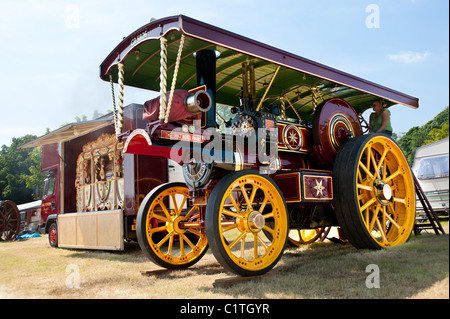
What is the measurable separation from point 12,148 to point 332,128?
1278 inches

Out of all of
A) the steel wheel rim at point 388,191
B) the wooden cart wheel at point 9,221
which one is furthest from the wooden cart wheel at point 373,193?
the wooden cart wheel at point 9,221

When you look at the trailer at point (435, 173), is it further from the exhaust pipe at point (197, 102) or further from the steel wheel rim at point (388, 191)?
the exhaust pipe at point (197, 102)

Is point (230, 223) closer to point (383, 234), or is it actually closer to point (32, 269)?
point (383, 234)

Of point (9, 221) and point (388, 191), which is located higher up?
point (388, 191)

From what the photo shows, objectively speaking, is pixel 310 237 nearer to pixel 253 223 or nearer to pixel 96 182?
pixel 253 223

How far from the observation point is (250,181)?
406 centimetres

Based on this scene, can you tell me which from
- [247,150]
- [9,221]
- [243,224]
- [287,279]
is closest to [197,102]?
[247,150]

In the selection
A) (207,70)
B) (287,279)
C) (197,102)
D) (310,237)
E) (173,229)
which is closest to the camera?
(287,279)

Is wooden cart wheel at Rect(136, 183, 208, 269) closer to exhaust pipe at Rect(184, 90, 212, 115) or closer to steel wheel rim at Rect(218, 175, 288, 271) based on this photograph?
steel wheel rim at Rect(218, 175, 288, 271)

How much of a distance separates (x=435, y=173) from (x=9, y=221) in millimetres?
12665

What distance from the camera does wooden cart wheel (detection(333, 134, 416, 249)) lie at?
4836mm

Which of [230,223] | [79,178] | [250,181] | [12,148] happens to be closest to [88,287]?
[230,223]

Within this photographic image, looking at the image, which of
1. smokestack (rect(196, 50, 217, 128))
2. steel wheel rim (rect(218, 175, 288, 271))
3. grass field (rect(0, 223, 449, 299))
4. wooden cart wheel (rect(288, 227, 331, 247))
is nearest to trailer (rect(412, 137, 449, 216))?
wooden cart wheel (rect(288, 227, 331, 247))

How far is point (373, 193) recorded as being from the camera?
16.8 feet
